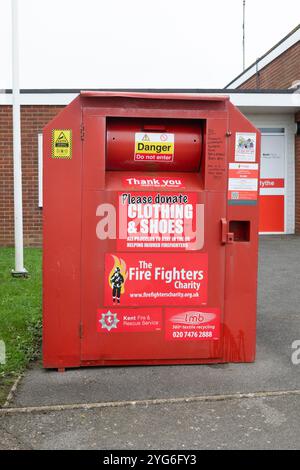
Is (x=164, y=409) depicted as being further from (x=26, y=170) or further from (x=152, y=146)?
(x=26, y=170)

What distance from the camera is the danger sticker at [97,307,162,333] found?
453cm

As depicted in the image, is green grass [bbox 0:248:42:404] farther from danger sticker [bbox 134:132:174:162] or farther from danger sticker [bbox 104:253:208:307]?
danger sticker [bbox 134:132:174:162]

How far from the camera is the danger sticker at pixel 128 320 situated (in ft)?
14.9

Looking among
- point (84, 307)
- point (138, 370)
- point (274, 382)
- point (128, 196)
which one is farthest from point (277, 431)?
point (128, 196)

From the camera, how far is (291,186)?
1474cm

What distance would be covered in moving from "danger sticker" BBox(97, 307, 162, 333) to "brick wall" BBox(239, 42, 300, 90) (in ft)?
39.4

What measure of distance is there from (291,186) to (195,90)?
13.7 ft

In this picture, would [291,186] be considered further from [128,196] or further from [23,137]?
[128,196]

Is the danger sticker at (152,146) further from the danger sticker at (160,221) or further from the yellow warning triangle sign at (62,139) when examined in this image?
the yellow warning triangle sign at (62,139)

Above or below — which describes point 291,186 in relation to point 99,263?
above

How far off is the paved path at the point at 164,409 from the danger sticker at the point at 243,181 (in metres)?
1.48

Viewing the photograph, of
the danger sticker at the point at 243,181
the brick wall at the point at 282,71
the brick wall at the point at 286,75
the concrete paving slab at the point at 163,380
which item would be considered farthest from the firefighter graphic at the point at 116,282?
the brick wall at the point at 282,71
